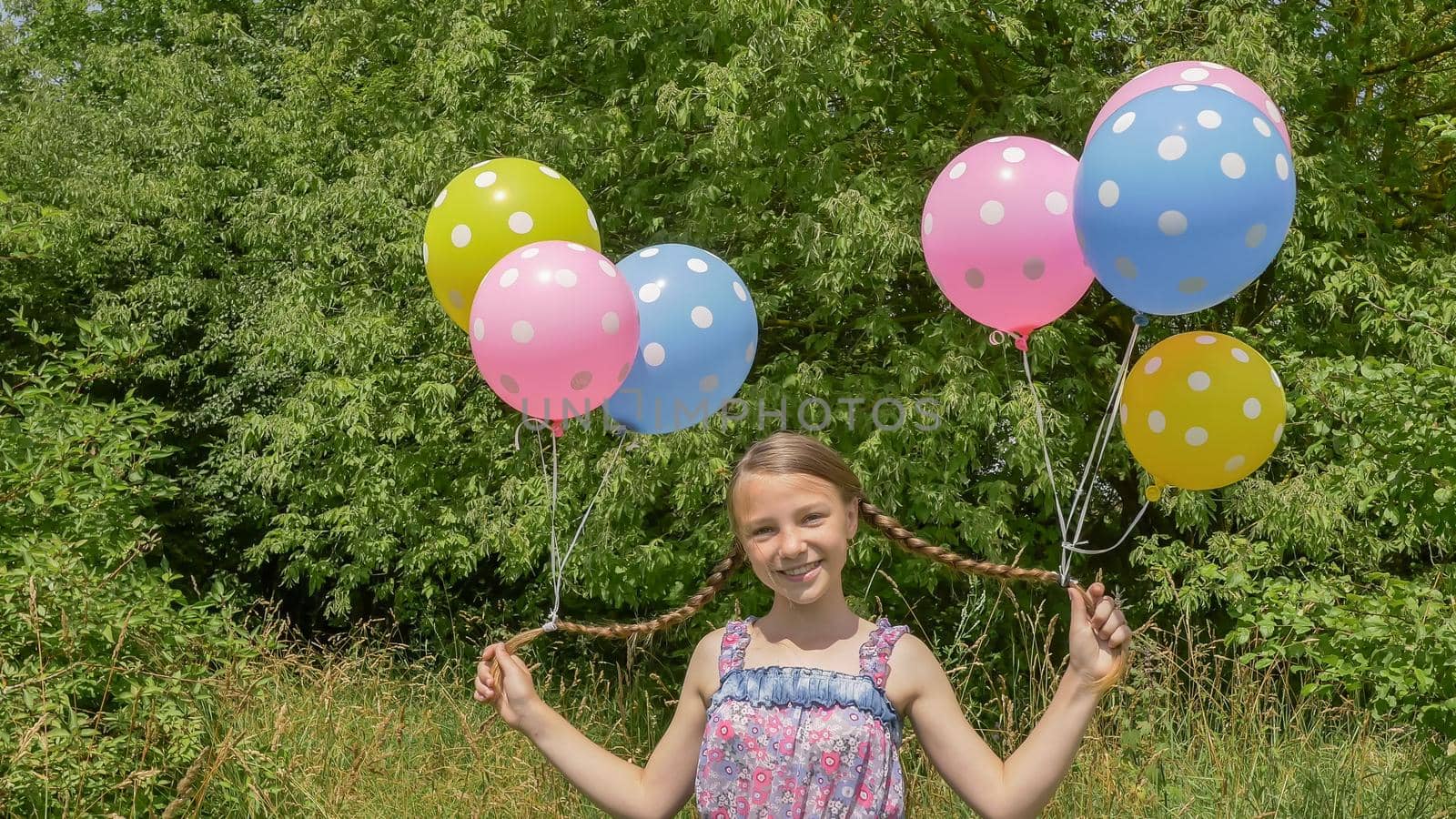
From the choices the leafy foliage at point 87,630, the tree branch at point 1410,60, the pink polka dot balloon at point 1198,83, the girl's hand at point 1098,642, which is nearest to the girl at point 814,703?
the girl's hand at point 1098,642

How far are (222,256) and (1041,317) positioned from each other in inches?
349

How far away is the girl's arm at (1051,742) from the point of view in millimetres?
1682

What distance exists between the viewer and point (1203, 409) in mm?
2254

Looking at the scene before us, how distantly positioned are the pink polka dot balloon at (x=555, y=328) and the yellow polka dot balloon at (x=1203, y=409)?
969 millimetres

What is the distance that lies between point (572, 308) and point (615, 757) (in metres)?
0.89

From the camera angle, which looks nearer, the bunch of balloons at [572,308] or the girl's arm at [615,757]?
the girl's arm at [615,757]

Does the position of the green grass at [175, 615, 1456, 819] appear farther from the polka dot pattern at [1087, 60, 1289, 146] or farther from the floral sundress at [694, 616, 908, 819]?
the polka dot pattern at [1087, 60, 1289, 146]

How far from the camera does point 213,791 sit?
4.20 m

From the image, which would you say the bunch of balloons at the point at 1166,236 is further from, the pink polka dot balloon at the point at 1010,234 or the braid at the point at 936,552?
the braid at the point at 936,552

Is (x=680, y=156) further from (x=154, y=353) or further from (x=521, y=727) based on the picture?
(x=154, y=353)

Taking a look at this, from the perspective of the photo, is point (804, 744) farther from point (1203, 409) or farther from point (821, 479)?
point (1203, 409)

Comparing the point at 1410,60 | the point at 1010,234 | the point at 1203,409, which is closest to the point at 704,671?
the point at 1203,409

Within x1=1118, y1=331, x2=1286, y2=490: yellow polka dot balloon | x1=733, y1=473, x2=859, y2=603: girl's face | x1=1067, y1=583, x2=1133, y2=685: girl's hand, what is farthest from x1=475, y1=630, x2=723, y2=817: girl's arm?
x1=1118, y1=331, x2=1286, y2=490: yellow polka dot balloon

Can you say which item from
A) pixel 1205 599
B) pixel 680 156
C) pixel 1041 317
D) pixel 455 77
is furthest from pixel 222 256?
pixel 1041 317
